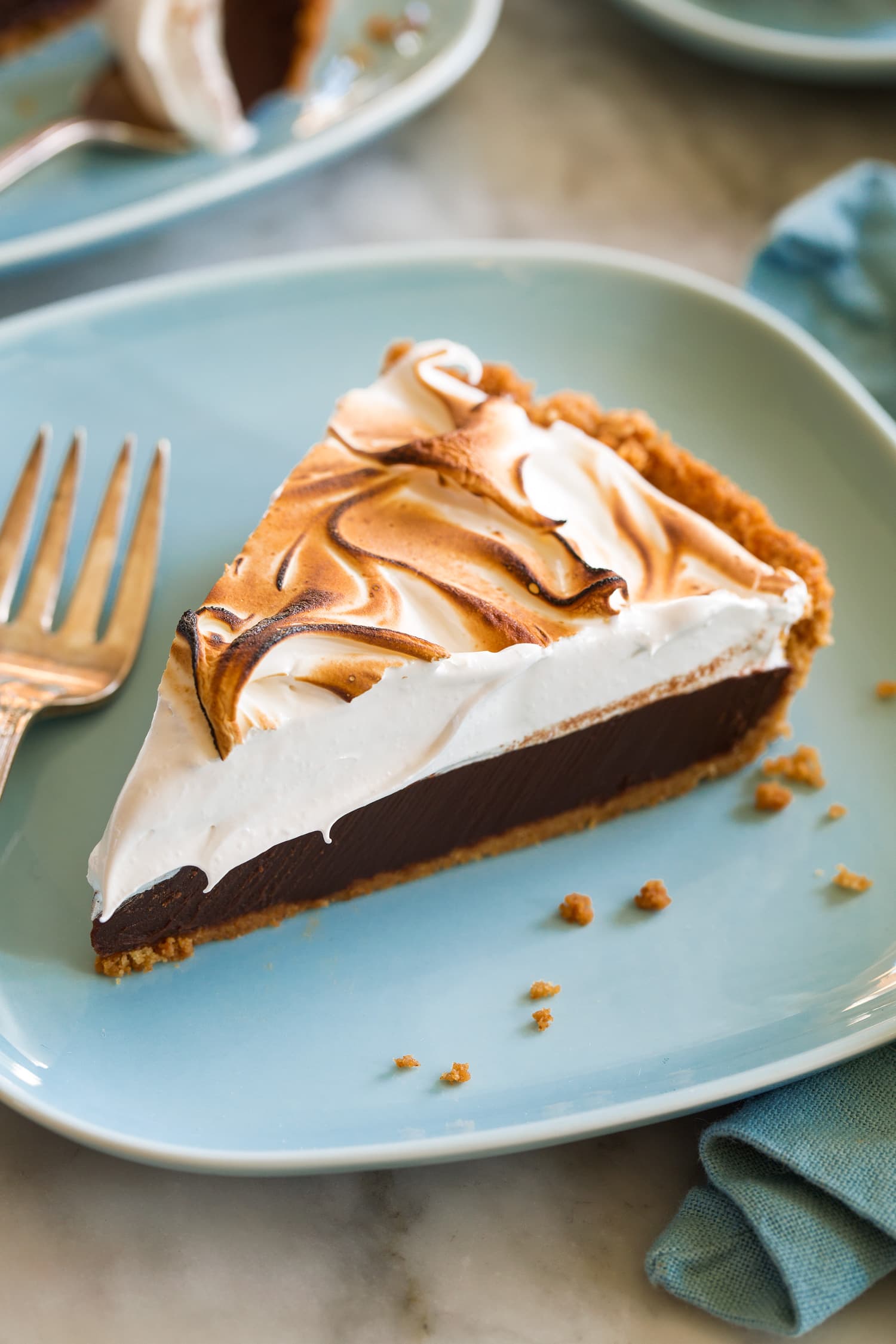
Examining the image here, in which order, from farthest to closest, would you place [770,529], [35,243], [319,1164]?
1. [35,243]
2. [770,529]
3. [319,1164]

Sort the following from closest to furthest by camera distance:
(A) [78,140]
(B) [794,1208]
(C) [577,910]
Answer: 1. (B) [794,1208]
2. (C) [577,910]
3. (A) [78,140]

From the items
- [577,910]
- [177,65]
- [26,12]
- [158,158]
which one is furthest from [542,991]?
[26,12]

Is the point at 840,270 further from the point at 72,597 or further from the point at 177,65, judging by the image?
the point at 72,597

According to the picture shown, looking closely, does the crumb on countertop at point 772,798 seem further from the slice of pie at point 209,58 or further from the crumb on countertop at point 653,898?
the slice of pie at point 209,58

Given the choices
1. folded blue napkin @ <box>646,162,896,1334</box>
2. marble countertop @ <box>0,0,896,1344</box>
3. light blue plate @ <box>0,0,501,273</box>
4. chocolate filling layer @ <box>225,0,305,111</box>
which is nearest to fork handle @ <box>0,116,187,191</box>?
light blue plate @ <box>0,0,501,273</box>

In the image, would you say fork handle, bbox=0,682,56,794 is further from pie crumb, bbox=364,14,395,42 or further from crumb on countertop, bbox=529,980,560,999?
pie crumb, bbox=364,14,395,42

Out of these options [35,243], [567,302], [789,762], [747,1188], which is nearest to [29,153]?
[35,243]

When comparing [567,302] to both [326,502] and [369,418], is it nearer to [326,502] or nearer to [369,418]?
[369,418]
